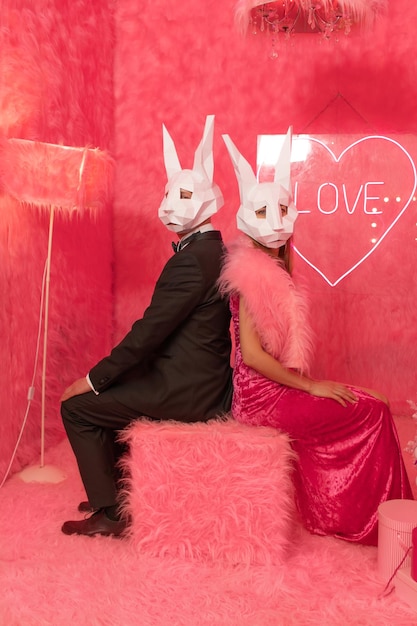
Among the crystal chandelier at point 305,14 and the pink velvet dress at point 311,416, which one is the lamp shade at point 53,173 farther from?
the crystal chandelier at point 305,14

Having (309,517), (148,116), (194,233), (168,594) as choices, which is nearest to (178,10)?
(148,116)

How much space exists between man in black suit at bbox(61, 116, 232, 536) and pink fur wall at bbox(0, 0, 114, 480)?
2.42ft

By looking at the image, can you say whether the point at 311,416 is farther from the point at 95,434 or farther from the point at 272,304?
the point at 95,434

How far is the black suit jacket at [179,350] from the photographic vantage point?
2.46 metres

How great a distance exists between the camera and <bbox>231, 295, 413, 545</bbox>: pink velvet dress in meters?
2.43

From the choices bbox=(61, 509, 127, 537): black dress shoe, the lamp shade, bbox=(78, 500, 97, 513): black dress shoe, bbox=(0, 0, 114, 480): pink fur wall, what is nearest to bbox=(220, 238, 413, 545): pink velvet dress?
bbox=(61, 509, 127, 537): black dress shoe

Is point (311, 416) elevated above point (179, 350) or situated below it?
A: below

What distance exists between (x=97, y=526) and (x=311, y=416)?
0.90m

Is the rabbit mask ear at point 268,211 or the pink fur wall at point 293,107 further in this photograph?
the pink fur wall at point 293,107

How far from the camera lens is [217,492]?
2367 mm

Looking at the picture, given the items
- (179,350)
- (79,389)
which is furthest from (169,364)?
(79,389)

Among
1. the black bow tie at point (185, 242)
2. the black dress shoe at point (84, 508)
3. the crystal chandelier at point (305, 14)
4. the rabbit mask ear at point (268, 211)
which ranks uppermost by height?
the crystal chandelier at point (305, 14)

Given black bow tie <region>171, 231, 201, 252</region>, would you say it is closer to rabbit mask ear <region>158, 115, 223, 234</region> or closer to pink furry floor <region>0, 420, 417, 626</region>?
rabbit mask ear <region>158, 115, 223, 234</region>

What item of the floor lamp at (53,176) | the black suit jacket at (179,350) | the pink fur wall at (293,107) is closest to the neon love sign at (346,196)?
the pink fur wall at (293,107)
